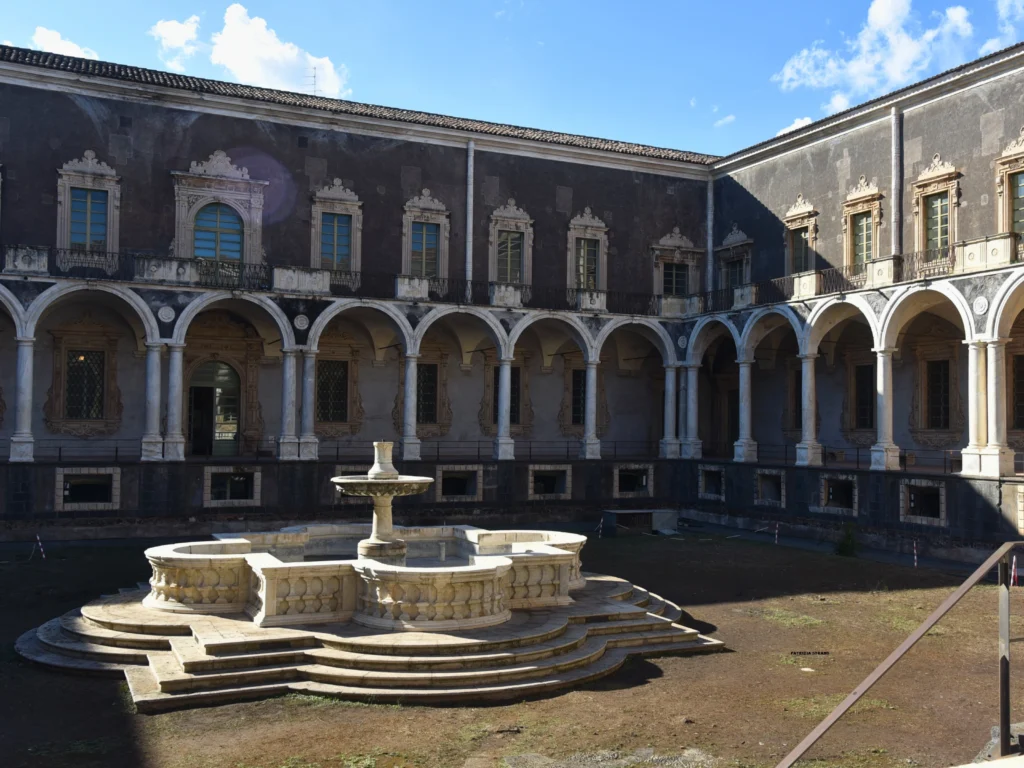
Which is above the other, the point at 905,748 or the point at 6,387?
the point at 6,387

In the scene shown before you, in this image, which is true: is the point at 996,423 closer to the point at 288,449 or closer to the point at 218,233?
the point at 288,449

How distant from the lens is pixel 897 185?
23.8 m

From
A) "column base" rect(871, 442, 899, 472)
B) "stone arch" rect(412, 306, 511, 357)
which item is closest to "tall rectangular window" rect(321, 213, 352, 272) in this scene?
"stone arch" rect(412, 306, 511, 357)

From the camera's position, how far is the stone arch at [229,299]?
23766 mm

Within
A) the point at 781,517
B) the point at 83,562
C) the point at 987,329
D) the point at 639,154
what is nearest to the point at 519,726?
the point at 83,562

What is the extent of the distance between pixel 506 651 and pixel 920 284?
15.8 meters

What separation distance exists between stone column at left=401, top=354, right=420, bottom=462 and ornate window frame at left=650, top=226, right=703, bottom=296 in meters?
8.68

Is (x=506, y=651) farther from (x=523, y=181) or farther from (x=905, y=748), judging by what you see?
(x=523, y=181)

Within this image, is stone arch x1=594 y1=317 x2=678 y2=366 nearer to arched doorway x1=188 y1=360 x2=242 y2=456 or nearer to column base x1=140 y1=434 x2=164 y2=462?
arched doorway x1=188 y1=360 x2=242 y2=456

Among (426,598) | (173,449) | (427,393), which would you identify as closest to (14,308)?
(173,449)

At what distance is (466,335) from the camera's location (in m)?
29.6

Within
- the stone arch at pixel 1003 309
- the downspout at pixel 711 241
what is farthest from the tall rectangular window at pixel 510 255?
the stone arch at pixel 1003 309

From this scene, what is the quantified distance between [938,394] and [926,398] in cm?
32

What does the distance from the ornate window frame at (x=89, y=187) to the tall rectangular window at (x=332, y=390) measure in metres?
6.83
